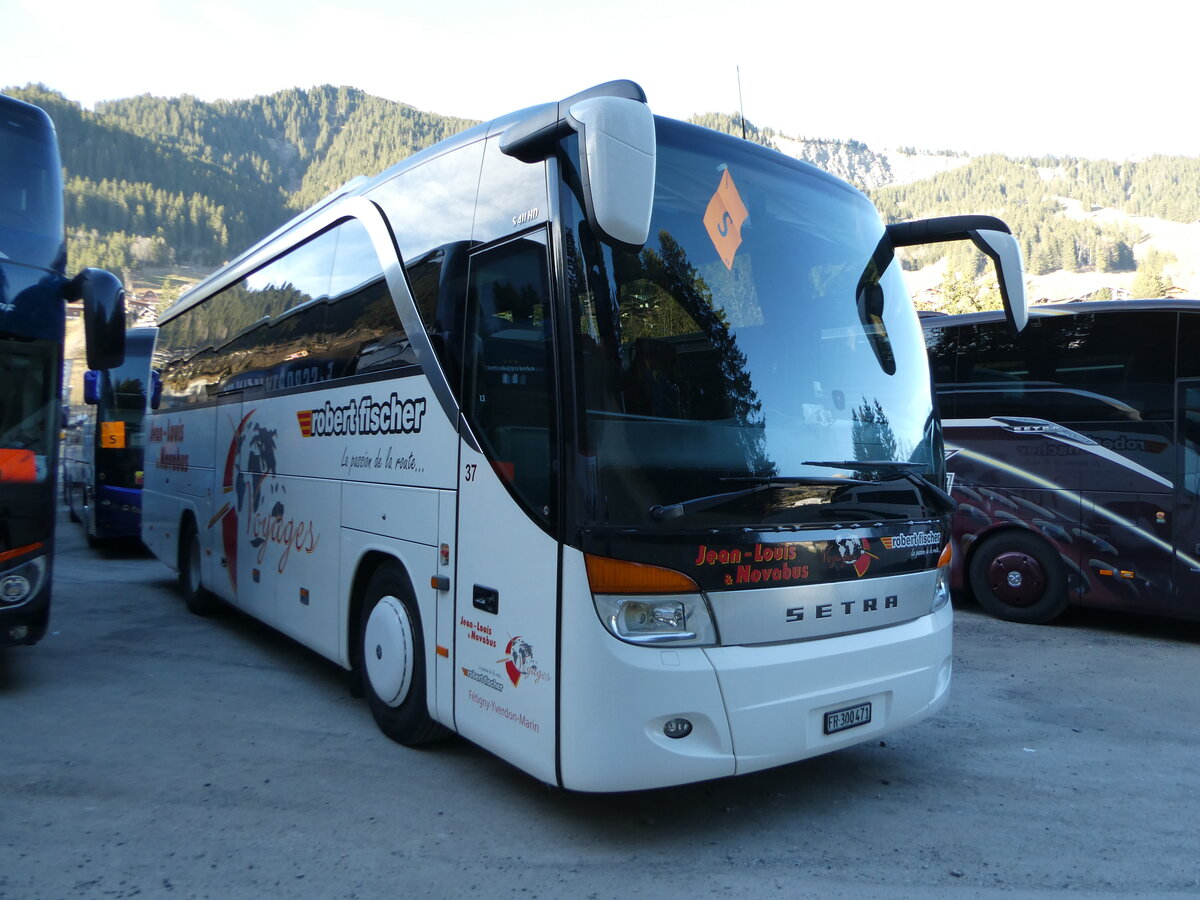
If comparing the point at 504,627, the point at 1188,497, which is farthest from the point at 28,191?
the point at 1188,497

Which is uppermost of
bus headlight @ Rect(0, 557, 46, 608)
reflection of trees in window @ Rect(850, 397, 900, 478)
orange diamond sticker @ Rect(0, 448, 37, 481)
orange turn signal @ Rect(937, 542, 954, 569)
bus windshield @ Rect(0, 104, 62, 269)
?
bus windshield @ Rect(0, 104, 62, 269)

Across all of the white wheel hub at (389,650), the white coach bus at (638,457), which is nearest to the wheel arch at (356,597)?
the white coach bus at (638,457)

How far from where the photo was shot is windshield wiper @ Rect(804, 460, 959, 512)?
424 cm

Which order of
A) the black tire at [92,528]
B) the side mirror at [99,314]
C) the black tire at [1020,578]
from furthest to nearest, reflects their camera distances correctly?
the black tire at [92,528]
the black tire at [1020,578]
the side mirror at [99,314]

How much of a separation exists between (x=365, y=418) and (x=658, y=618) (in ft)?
8.48

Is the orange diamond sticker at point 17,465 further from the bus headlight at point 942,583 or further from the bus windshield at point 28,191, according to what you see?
the bus headlight at point 942,583

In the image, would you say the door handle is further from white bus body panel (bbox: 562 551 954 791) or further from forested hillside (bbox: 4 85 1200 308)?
forested hillside (bbox: 4 85 1200 308)

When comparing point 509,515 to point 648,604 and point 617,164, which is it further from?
point 617,164

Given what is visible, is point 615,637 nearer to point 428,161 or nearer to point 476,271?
point 476,271

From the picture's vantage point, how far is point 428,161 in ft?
17.3

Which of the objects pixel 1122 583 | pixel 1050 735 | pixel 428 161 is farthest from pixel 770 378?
pixel 1122 583

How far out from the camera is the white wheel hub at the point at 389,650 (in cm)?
505

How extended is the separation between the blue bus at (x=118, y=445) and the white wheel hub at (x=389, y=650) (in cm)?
996

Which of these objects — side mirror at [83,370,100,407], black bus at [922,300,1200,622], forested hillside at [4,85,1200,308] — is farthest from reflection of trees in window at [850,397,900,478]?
forested hillside at [4,85,1200,308]
